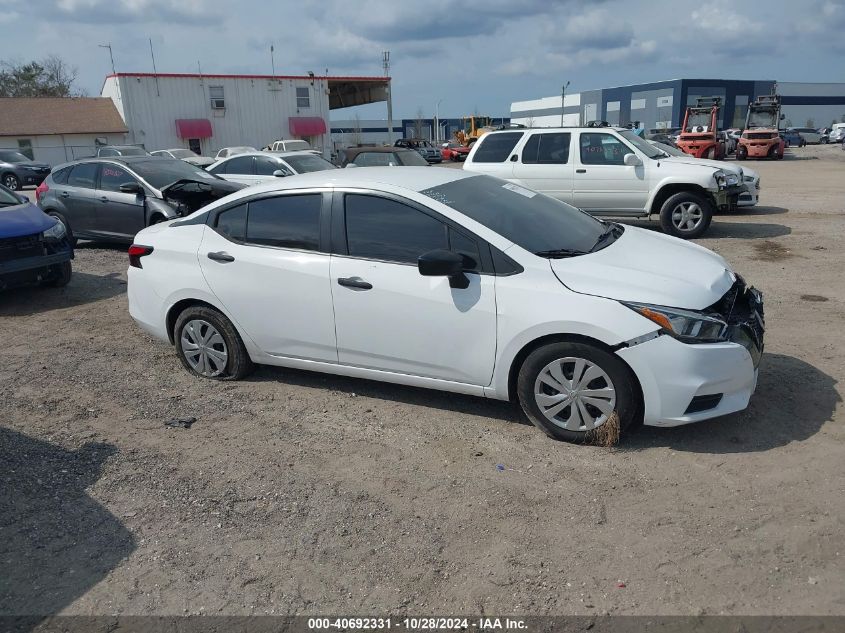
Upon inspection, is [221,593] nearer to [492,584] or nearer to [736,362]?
[492,584]

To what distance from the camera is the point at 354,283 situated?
15.0 ft

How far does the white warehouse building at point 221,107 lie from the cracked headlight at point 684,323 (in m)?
40.4

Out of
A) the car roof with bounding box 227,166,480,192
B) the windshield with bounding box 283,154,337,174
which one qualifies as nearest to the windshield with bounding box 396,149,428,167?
the windshield with bounding box 283,154,337,174

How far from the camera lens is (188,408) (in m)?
5.00

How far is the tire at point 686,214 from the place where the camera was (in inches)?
431

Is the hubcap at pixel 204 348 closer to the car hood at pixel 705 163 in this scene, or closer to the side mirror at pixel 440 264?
the side mirror at pixel 440 264

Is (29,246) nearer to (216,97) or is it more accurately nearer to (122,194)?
(122,194)

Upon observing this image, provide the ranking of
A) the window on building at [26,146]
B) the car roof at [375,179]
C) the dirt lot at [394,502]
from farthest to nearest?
1. the window on building at [26,146]
2. the car roof at [375,179]
3. the dirt lot at [394,502]

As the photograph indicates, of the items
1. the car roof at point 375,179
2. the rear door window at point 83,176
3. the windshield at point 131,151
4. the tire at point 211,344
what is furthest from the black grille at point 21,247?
the windshield at point 131,151

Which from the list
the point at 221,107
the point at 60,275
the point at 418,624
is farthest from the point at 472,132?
the point at 418,624

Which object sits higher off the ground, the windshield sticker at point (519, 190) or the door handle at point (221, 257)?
the windshield sticker at point (519, 190)

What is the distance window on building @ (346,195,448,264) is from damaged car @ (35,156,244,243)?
606 centimetres

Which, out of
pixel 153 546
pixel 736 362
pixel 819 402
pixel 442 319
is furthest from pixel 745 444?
pixel 153 546

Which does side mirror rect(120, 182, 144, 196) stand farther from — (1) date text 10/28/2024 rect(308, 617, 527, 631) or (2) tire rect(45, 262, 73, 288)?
(1) date text 10/28/2024 rect(308, 617, 527, 631)
